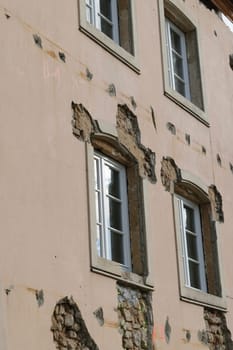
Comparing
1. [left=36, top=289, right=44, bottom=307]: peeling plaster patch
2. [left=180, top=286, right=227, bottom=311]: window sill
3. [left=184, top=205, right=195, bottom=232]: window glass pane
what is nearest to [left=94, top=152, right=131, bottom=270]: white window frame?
[left=180, top=286, right=227, bottom=311]: window sill

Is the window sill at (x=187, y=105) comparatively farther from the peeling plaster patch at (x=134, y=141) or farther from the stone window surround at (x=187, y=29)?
the peeling plaster patch at (x=134, y=141)

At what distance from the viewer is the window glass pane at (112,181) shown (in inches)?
459

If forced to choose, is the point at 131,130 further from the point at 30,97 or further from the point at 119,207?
the point at 30,97

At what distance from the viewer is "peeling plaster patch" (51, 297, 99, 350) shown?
9594 mm

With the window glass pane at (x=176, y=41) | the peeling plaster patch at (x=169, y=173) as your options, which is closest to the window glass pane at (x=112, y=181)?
the peeling plaster patch at (x=169, y=173)

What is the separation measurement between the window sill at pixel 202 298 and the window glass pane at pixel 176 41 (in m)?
4.30

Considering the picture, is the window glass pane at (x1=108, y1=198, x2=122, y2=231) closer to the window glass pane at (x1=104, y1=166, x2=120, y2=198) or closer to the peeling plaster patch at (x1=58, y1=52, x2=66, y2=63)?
the window glass pane at (x1=104, y1=166, x2=120, y2=198)

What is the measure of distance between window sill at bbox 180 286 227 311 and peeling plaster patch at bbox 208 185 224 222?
1.40 m

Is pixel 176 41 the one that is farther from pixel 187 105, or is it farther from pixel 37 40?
pixel 37 40

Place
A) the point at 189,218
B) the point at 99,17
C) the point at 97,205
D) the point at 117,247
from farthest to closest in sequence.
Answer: the point at 189,218 < the point at 99,17 < the point at 117,247 < the point at 97,205

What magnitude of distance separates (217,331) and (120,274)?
2869 mm

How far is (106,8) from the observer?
12.9m

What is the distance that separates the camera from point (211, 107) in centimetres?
1485

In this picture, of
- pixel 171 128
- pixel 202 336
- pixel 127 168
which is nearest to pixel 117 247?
pixel 127 168
